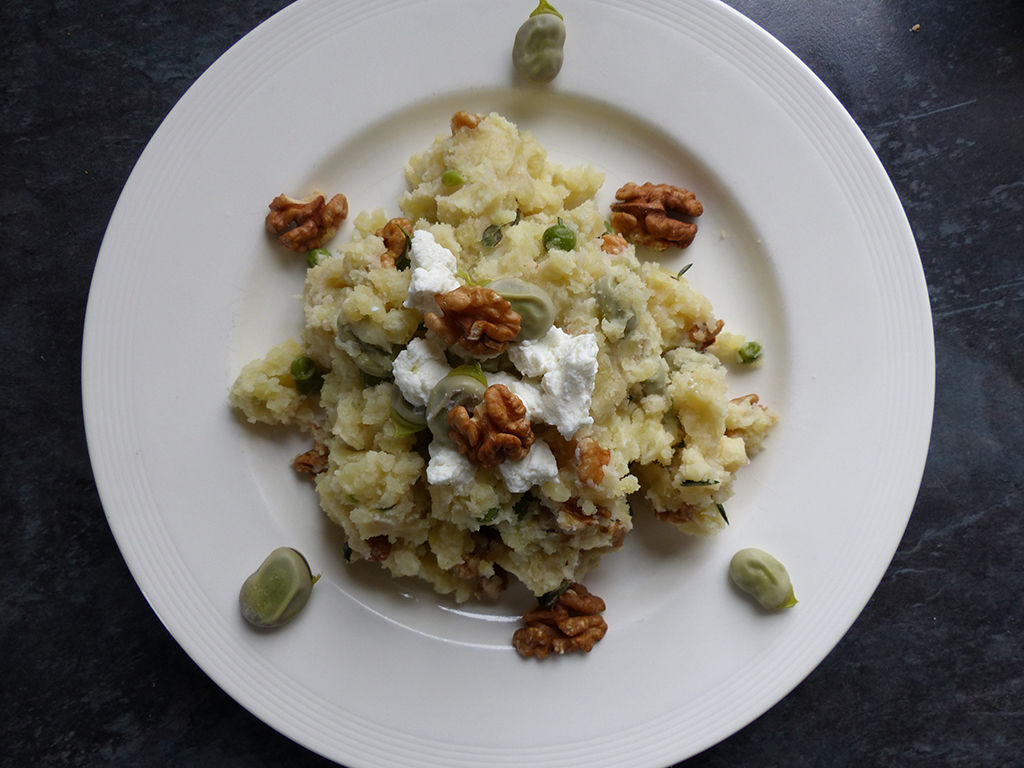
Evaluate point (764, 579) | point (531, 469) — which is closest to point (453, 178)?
point (531, 469)

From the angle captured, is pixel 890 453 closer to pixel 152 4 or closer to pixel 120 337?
pixel 120 337

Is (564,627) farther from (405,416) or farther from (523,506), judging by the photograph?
(405,416)

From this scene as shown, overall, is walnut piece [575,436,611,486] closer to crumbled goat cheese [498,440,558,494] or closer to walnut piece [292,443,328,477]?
crumbled goat cheese [498,440,558,494]

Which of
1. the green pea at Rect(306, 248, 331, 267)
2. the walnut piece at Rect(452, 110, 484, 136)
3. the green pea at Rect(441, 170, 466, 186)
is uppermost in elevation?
the walnut piece at Rect(452, 110, 484, 136)

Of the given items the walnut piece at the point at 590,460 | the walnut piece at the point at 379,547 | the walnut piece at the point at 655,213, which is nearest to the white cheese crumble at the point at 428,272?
the walnut piece at the point at 590,460

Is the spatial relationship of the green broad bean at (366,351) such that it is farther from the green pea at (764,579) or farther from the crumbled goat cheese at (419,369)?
the green pea at (764,579)

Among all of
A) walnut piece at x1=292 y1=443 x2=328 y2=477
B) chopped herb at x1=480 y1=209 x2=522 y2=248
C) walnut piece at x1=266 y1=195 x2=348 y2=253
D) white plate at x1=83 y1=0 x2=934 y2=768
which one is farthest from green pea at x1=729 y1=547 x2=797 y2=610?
walnut piece at x1=266 y1=195 x2=348 y2=253

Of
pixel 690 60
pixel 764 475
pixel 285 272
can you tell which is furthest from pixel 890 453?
pixel 285 272
